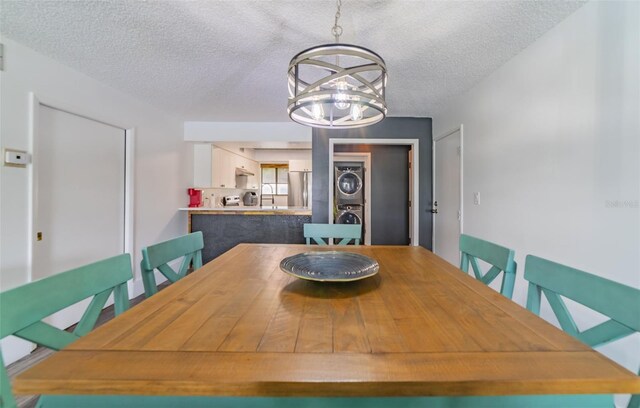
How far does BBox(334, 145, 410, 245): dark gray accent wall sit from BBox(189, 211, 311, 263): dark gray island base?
5.88 ft

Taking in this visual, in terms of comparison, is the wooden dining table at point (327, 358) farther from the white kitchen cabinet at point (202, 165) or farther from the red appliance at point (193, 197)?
the white kitchen cabinet at point (202, 165)

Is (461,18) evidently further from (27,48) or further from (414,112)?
(27,48)

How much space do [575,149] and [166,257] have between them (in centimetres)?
238

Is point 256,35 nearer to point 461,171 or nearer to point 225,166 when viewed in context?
point 461,171

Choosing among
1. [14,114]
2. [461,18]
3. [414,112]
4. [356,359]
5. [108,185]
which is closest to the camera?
[356,359]

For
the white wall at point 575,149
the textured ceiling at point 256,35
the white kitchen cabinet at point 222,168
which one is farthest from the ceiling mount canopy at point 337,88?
the white kitchen cabinet at point 222,168

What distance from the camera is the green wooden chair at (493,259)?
1167mm

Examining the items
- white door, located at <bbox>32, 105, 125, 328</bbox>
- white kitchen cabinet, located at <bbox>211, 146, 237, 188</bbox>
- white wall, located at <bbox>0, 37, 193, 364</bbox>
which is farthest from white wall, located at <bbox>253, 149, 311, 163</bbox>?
white door, located at <bbox>32, 105, 125, 328</bbox>

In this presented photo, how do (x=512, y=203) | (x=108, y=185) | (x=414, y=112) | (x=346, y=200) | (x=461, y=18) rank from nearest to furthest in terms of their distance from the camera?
(x=461, y=18)
(x=512, y=203)
(x=108, y=185)
(x=414, y=112)
(x=346, y=200)

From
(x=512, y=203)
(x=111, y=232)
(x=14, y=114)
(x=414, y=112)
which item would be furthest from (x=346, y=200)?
(x=14, y=114)

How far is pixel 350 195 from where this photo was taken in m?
5.03

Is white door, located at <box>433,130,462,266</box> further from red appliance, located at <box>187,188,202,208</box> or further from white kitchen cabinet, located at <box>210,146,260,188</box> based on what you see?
red appliance, located at <box>187,188,202,208</box>

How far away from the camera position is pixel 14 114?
1.80 metres

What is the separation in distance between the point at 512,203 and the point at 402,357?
2.00m
